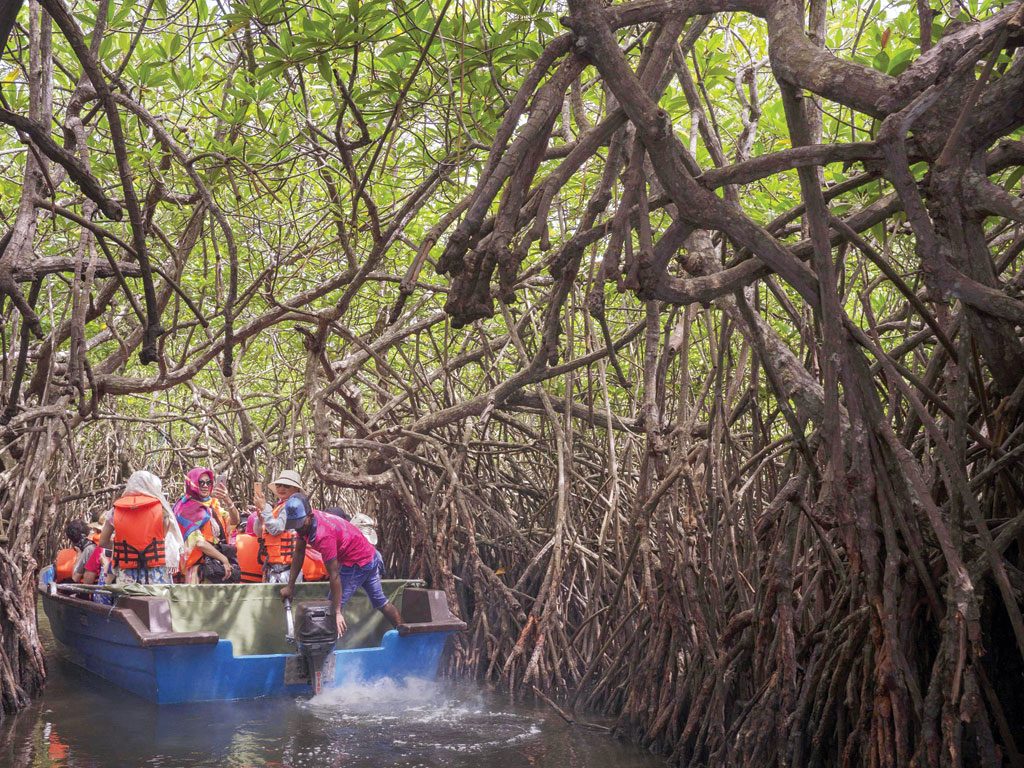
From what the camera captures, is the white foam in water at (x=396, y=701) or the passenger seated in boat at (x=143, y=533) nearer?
the white foam in water at (x=396, y=701)

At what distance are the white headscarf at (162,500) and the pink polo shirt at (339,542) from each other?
1.15 metres

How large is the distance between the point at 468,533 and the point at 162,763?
2.80 m

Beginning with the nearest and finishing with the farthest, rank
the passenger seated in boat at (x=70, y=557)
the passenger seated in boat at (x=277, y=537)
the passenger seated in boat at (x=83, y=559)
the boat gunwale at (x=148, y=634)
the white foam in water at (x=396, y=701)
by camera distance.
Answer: the boat gunwale at (x=148, y=634) → the white foam in water at (x=396, y=701) → the passenger seated in boat at (x=277, y=537) → the passenger seated in boat at (x=83, y=559) → the passenger seated in boat at (x=70, y=557)

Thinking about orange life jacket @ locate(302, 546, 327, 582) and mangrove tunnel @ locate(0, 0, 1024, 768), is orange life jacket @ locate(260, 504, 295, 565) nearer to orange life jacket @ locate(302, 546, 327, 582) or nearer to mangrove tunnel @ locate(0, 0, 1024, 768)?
orange life jacket @ locate(302, 546, 327, 582)

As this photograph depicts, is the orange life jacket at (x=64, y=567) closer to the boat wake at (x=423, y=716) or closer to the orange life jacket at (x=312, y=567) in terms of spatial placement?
the orange life jacket at (x=312, y=567)

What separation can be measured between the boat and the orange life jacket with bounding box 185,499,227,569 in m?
0.80

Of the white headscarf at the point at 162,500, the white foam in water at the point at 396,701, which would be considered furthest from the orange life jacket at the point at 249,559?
the white foam in water at the point at 396,701

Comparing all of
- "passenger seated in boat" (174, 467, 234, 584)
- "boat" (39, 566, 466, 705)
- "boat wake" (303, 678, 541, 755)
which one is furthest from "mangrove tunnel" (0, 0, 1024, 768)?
"passenger seated in boat" (174, 467, 234, 584)

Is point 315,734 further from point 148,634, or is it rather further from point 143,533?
point 143,533

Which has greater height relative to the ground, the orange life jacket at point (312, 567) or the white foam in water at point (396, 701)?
the orange life jacket at point (312, 567)

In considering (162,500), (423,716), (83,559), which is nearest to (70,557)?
(83,559)

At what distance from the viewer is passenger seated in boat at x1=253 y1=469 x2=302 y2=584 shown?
6.34 metres

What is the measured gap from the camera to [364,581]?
253 inches

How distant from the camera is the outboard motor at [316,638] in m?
5.88
